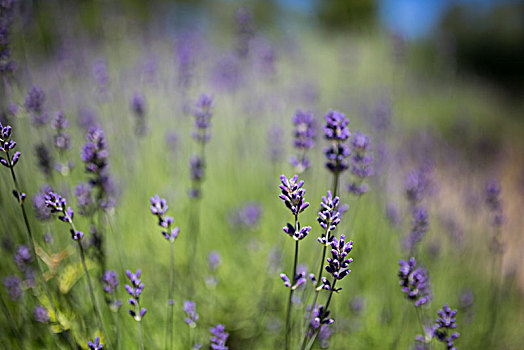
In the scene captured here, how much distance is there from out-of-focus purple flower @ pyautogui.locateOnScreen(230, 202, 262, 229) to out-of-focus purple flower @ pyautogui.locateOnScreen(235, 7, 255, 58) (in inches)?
52.9

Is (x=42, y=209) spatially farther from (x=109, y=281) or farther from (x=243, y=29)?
(x=243, y=29)

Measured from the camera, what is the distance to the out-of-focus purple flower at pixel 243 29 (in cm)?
299

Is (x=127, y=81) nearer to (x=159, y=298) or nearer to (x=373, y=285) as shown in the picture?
(x=159, y=298)

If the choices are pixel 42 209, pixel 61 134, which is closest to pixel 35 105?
pixel 61 134

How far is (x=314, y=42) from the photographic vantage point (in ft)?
41.9

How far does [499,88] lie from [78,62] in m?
12.0

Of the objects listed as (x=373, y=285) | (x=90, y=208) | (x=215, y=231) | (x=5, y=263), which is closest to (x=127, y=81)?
(x=215, y=231)

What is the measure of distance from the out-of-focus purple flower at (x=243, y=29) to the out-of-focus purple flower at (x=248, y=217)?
134cm

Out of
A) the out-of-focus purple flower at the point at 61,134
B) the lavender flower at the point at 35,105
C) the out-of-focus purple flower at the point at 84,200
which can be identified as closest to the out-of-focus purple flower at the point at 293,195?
the out-of-focus purple flower at the point at 84,200

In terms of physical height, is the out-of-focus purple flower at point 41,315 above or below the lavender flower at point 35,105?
below

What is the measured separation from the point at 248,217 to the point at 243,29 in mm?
1605

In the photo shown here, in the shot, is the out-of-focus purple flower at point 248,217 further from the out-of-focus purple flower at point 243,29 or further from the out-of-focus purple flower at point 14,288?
the out-of-focus purple flower at point 14,288

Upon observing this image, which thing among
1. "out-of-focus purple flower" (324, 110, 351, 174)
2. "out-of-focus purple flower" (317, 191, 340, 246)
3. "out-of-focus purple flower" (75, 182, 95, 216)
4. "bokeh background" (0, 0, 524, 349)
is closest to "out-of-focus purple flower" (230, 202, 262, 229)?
"bokeh background" (0, 0, 524, 349)

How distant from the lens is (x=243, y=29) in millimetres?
3025
